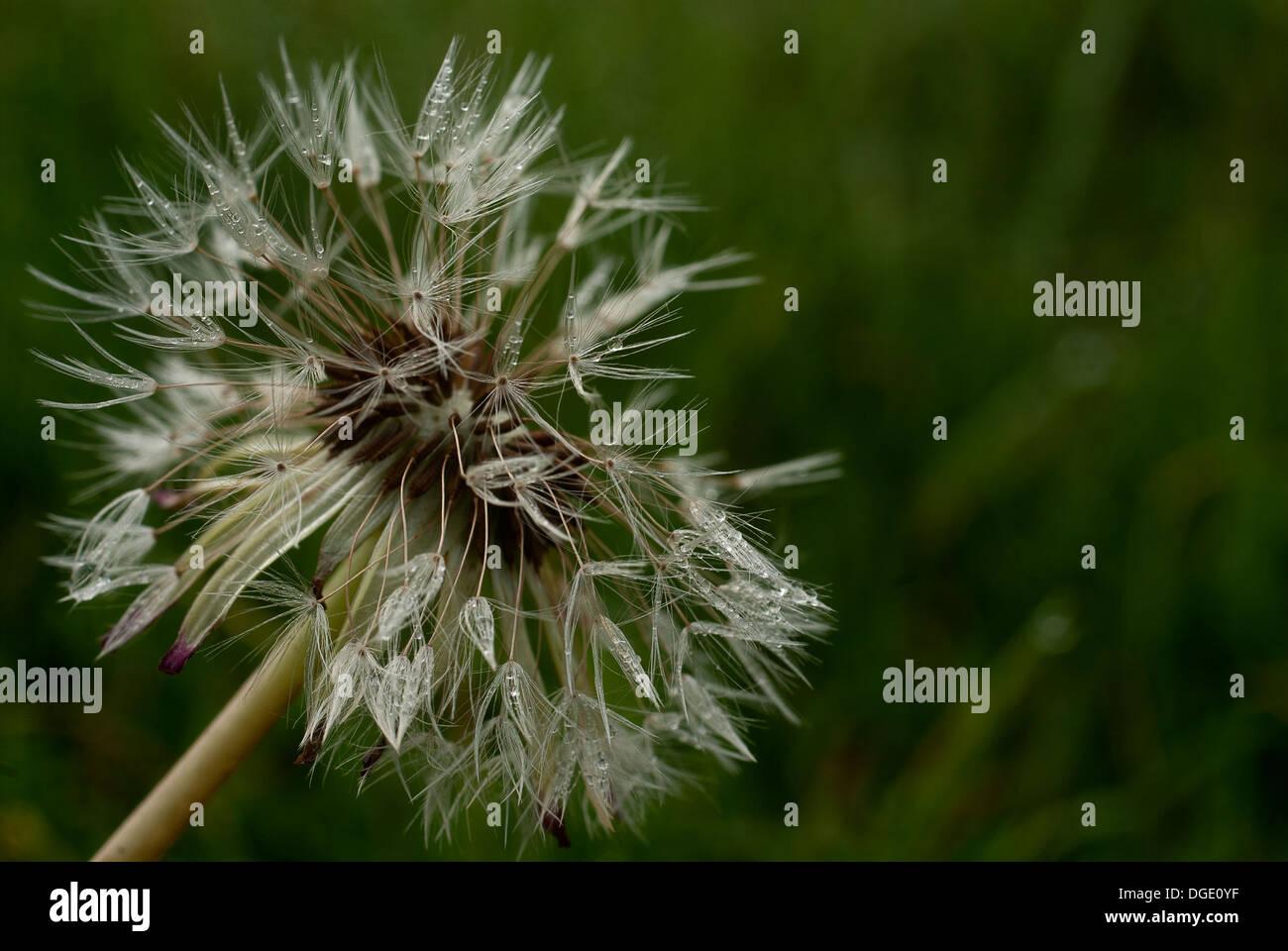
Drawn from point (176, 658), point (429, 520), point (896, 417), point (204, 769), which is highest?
point (896, 417)

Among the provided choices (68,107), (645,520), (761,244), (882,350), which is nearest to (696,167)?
(761,244)

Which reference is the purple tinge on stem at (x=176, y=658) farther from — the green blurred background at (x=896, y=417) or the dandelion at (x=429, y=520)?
the green blurred background at (x=896, y=417)

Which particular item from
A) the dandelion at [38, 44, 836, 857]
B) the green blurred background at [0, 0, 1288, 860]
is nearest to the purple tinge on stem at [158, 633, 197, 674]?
the dandelion at [38, 44, 836, 857]

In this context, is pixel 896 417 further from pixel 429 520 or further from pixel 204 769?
pixel 204 769

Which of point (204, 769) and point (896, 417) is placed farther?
point (896, 417)

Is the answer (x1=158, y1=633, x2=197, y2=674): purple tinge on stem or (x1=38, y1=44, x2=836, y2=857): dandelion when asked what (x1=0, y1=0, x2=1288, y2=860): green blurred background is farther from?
(x1=158, y1=633, x2=197, y2=674): purple tinge on stem

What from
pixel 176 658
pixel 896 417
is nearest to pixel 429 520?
pixel 176 658

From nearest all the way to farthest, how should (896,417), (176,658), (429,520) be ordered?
1. (176,658)
2. (429,520)
3. (896,417)
